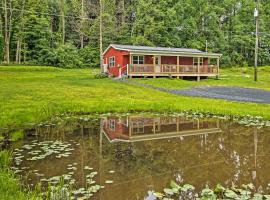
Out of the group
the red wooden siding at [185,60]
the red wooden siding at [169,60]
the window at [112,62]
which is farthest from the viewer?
the red wooden siding at [185,60]

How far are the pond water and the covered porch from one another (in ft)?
59.4

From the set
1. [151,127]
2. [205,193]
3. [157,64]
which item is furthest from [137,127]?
[157,64]

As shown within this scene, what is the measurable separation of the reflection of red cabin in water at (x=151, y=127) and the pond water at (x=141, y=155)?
3 centimetres

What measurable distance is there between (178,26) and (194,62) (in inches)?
777

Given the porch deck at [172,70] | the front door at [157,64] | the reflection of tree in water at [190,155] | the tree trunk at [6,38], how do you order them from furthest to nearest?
the tree trunk at [6,38] < the front door at [157,64] < the porch deck at [172,70] < the reflection of tree in water at [190,155]

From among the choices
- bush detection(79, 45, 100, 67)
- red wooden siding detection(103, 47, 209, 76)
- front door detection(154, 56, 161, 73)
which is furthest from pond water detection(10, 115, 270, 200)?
bush detection(79, 45, 100, 67)

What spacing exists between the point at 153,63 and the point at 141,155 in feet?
76.4

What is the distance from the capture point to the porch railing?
94.8 ft

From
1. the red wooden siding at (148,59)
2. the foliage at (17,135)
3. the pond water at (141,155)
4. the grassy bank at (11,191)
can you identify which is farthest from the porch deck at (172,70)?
the grassy bank at (11,191)

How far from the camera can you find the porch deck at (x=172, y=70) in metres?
28.8

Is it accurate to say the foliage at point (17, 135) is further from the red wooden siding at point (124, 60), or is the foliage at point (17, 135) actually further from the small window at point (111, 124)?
the red wooden siding at point (124, 60)

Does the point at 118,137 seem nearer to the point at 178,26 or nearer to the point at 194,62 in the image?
the point at 194,62

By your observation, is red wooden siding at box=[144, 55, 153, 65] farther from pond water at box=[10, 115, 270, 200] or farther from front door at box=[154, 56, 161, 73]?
pond water at box=[10, 115, 270, 200]

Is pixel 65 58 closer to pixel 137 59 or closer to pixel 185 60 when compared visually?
pixel 137 59
